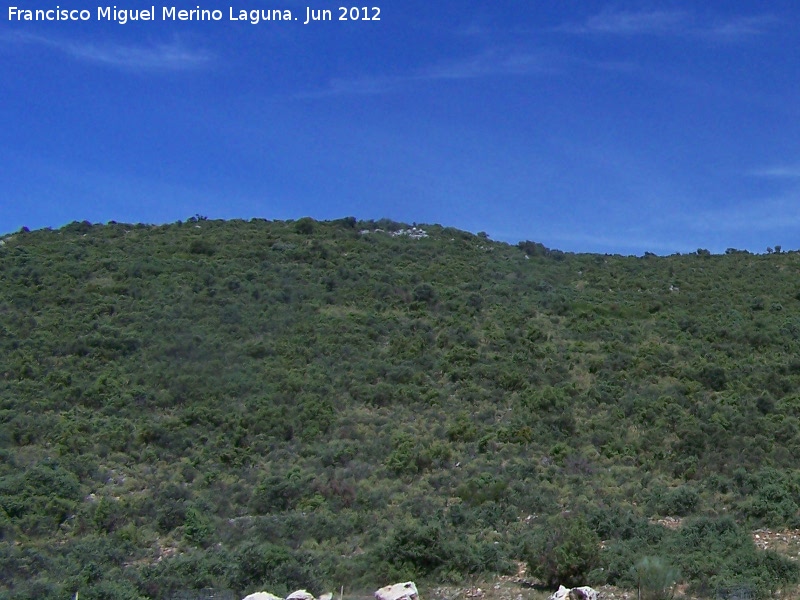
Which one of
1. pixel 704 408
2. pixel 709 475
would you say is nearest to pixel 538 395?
pixel 704 408

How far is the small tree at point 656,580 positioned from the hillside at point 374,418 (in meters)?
0.51

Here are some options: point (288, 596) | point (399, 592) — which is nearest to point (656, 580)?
point (399, 592)

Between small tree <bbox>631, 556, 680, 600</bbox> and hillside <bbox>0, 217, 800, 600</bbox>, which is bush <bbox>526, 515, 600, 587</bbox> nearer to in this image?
hillside <bbox>0, 217, 800, 600</bbox>

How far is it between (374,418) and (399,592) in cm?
1249

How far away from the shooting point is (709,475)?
19797mm

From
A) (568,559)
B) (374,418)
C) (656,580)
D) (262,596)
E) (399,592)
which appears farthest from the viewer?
(374,418)

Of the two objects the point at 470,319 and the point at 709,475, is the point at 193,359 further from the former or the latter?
the point at 709,475

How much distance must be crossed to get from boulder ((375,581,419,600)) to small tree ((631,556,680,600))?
3186 mm

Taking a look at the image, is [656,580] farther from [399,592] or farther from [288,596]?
[288,596]

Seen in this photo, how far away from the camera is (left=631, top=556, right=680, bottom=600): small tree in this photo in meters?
12.0

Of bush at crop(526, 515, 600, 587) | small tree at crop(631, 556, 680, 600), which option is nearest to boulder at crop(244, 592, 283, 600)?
bush at crop(526, 515, 600, 587)

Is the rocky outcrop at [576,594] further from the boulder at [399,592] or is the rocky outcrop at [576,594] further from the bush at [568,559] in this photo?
the boulder at [399,592]

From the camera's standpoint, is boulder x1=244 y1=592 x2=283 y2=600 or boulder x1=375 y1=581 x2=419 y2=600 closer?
boulder x1=244 y1=592 x2=283 y2=600

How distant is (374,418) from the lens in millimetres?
24734
